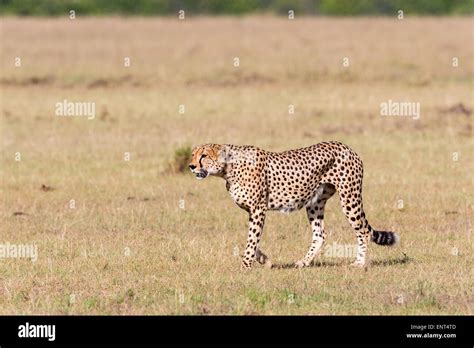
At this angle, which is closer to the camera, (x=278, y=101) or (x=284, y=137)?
(x=284, y=137)

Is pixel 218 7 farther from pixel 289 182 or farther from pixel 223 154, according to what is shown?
pixel 223 154

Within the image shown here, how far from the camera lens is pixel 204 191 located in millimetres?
18453

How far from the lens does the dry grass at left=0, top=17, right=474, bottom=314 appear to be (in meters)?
12.1

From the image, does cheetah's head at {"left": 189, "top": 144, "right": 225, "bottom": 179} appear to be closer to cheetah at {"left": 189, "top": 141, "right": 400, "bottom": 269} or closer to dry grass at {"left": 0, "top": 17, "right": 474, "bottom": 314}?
cheetah at {"left": 189, "top": 141, "right": 400, "bottom": 269}

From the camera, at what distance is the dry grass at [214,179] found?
39.7ft

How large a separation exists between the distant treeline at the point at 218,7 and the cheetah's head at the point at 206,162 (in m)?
50.3

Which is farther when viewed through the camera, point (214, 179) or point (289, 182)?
point (214, 179)

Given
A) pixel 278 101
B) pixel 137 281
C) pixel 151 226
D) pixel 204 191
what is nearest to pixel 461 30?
pixel 278 101

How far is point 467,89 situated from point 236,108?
6589 millimetres

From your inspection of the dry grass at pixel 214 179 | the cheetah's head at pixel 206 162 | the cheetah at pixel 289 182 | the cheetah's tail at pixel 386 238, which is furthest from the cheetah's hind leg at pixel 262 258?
the cheetah's tail at pixel 386 238

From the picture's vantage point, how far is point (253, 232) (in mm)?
12828

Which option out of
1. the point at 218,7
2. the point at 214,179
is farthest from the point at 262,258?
the point at 218,7

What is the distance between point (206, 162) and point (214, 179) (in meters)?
7.03
